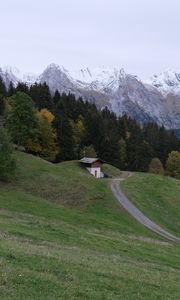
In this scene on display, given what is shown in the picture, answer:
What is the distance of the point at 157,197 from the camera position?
8856 centimetres

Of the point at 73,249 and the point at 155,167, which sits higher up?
the point at 155,167

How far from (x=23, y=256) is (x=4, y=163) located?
58916 mm

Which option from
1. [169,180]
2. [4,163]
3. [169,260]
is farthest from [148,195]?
[169,260]

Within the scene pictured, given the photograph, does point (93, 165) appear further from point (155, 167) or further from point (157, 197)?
point (155, 167)

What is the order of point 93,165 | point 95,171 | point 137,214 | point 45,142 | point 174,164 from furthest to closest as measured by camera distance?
point 174,164 → point 45,142 → point 95,171 → point 93,165 → point 137,214

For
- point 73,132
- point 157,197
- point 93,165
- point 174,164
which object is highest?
point 73,132

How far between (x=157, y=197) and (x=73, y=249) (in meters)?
59.0

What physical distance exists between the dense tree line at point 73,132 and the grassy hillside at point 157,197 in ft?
78.5

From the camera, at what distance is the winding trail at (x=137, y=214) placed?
65.6 metres

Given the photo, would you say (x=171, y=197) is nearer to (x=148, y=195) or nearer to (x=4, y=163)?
(x=148, y=195)

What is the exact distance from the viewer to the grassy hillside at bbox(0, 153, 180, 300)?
58.1 ft

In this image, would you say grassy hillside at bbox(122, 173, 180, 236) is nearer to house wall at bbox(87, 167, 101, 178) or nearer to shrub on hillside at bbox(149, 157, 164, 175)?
house wall at bbox(87, 167, 101, 178)

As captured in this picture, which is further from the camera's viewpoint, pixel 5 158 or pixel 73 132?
pixel 73 132

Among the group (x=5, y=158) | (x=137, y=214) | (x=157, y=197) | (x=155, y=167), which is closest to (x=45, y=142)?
(x=5, y=158)
